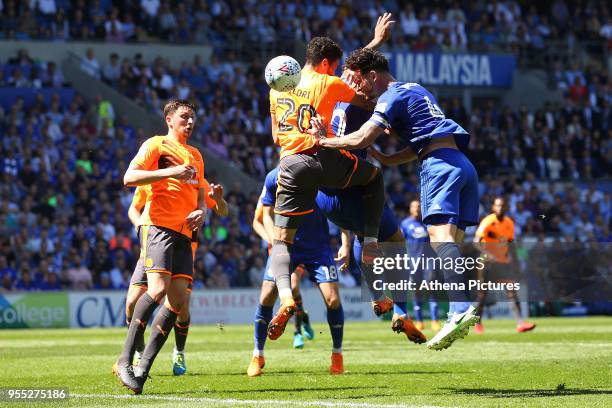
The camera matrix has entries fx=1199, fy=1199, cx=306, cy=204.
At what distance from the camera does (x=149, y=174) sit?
10641mm

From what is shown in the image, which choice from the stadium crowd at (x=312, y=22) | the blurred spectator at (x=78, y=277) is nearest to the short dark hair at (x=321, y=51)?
the blurred spectator at (x=78, y=277)

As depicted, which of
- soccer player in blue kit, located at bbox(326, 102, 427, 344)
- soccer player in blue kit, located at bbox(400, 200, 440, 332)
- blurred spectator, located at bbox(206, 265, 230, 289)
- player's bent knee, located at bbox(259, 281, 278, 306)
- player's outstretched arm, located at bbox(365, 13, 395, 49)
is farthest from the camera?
blurred spectator, located at bbox(206, 265, 230, 289)

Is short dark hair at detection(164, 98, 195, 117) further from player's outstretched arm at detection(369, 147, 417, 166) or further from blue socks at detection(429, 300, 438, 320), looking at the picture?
blue socks at detection(429, 300, 438, 320)

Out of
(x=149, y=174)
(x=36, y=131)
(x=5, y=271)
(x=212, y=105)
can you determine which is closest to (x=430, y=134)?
(x=149, y=174)

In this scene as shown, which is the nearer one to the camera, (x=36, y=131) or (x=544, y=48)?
(x=36, y=131)

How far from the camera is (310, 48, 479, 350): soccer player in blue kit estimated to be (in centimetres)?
1071

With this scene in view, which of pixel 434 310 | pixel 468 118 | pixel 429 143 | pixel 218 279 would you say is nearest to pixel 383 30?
pixel 429 143

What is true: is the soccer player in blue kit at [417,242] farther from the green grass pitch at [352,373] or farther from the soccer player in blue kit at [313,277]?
the soccer player in blue kit at [313,277]

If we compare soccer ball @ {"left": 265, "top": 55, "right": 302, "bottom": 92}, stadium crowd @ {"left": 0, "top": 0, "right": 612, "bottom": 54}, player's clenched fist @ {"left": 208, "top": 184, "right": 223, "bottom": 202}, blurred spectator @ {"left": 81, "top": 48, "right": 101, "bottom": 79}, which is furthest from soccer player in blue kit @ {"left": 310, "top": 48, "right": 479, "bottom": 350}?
stadium crowd @ {"left": 0, "top": 0, "right": 612, "bottom": 54}

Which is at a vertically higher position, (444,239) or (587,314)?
(444,239)

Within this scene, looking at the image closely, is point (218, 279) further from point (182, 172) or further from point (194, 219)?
point (182, 172)

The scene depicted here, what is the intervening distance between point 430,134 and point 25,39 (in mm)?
25418

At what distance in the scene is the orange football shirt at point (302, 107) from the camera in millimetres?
10945

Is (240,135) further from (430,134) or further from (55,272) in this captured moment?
(430,134)
